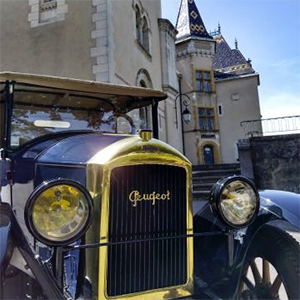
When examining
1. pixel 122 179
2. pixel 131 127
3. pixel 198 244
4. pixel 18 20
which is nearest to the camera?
pixel 122 179

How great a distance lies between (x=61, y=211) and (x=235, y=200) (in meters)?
1.16

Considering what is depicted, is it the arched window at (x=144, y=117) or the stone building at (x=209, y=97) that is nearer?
the arched window at (x=144, y=117)

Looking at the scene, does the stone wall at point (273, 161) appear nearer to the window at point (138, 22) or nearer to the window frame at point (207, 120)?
the window at point (138, 22)

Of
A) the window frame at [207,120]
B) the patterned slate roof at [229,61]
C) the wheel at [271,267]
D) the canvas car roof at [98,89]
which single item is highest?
the patterned slate roof at [229,61]

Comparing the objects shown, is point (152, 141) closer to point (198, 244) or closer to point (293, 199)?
point (198, 244)

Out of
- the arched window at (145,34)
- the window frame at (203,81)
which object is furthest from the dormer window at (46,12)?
the window frame at (203,81)

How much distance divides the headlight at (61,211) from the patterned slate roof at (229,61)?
23132mm

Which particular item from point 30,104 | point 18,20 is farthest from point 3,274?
point 18,20

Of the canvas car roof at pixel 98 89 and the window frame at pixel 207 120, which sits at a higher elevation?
the window frame at pixel 207 120

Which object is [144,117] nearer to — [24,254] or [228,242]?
[228,242]

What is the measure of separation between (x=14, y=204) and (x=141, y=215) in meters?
1.07

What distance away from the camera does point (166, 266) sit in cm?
202

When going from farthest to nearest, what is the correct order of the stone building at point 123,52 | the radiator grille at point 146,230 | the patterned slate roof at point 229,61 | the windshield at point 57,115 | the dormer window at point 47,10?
the patterned slate roof at point 229,61
the dormer window at point 47,10
the stone building at point 123,52
the windshield at point 57,115
the radiator grille at point 146,230

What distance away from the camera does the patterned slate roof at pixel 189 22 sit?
72.5 ft
